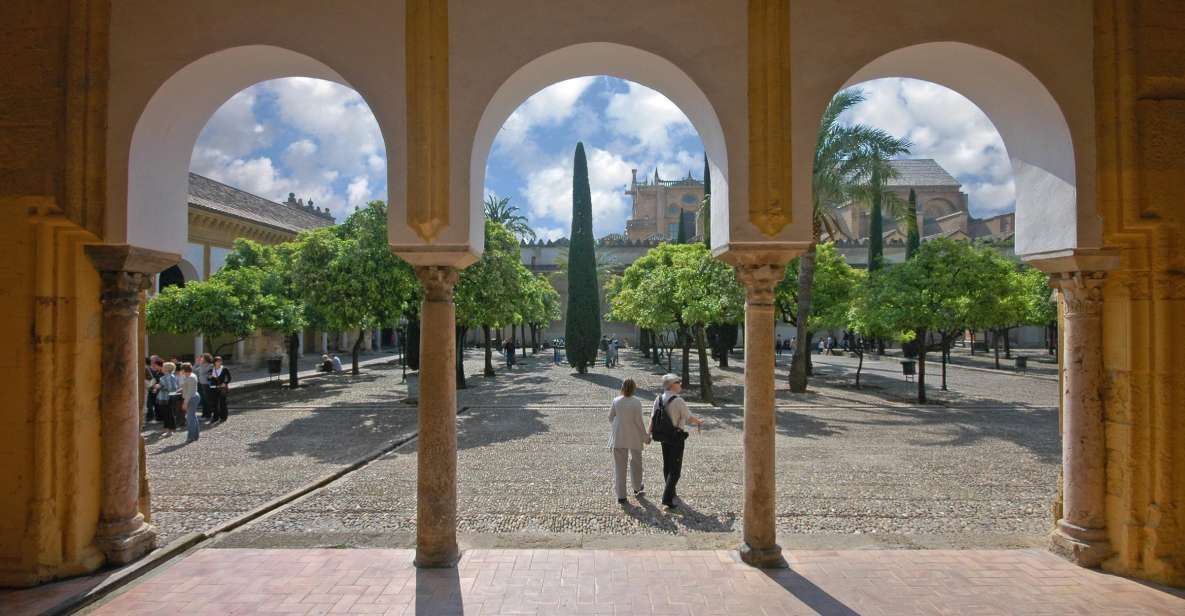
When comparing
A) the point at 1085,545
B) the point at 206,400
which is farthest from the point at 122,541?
the point at 206,400

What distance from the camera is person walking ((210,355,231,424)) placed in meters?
12.1

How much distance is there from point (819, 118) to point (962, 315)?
1183 cm

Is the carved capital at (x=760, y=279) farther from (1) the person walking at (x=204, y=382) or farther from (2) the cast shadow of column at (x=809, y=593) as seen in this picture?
(1) the person walking at (x=204, y=382)

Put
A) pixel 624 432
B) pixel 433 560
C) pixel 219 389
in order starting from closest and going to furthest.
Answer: pixel 433 560, pixel 624 432, pixel 219 389

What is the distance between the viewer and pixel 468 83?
4.64 m

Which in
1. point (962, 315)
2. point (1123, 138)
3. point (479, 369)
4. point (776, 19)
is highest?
point (776, 19)

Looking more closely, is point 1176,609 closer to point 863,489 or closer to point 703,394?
point 863,489

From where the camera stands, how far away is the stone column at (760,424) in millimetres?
4566

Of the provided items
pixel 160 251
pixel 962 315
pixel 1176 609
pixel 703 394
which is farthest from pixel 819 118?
pixel 962 315

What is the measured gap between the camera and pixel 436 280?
4566 mm

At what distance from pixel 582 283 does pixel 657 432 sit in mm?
18288

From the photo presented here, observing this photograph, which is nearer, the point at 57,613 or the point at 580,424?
the point at 57,613

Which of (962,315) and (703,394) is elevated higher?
(962,315)

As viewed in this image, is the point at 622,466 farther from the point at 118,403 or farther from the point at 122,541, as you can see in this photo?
the point at 118,403
